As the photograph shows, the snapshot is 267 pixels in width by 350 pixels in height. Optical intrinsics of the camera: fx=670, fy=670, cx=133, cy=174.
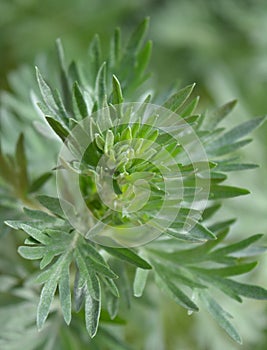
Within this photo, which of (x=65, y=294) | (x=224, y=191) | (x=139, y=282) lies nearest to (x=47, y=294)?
(x=65, y=294)

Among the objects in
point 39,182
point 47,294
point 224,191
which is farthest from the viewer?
point 39,182

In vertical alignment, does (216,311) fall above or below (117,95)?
below

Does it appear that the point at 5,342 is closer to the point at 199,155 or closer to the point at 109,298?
the point at 109,298

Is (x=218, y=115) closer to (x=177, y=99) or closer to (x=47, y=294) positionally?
(x=177, y=99)

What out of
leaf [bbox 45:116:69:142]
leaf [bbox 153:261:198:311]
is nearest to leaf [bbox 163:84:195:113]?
leaf [bbox 45:116:69:142]

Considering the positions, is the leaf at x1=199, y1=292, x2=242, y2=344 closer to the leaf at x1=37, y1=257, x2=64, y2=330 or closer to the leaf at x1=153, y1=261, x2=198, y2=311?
the leaf at x1=153, y1=261, x2=198, y2=311

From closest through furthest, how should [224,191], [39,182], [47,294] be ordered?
1. [47,294]
2. [224,191]
3. [39,182]

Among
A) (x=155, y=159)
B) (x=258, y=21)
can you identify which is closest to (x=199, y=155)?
(x=155, y=159)
